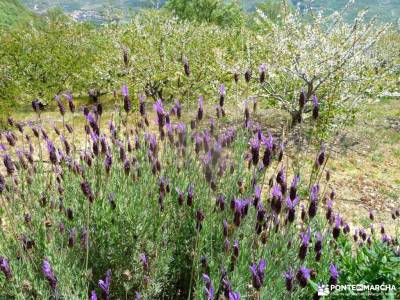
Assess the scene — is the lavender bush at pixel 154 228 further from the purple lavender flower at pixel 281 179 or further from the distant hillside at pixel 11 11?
the distant hillside at pixel 11 11

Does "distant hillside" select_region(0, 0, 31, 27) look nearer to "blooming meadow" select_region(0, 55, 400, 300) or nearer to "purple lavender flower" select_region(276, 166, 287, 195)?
"blooming meadow" select_region(0, 55, 400, 300)

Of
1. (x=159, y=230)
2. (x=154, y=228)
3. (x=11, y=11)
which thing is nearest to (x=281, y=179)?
(x=159, y=230)

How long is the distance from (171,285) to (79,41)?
16.3m

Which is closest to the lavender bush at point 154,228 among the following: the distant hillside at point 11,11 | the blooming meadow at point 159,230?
→ the blooming meadow at point 159,230

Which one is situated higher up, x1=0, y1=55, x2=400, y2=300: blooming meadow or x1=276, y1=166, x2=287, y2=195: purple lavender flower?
x1=276, y1=166, x2=287, y2=195: purple lavender flower

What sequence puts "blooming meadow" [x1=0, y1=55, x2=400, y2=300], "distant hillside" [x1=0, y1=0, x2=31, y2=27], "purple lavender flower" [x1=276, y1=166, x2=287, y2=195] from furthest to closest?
"distant hillside" [x1=0, y1=0, x2=31, y2=27], "blooming meadow" [x1=0, y1=55, x2=400, y2=300], "purple lavender flower" [x1=276, y1=166, x2=287, y2=195]

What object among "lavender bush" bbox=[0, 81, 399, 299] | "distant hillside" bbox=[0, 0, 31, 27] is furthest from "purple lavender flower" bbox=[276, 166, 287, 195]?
"distant hillside" bbox=[0, 0, 31, 27]

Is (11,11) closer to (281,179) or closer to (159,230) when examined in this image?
(159,230)

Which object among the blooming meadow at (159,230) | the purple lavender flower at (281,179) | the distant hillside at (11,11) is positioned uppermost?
the purple lavender flower at (281,179)

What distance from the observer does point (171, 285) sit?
9.52 feet

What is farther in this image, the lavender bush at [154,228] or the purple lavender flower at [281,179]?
the lavender bush at [154,228]

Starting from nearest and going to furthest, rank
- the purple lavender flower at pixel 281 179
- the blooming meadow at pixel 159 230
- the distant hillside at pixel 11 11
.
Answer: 1. the purple lavender flower at pixel 281 179
2. the blooming meadow at pixel 159 230
3. the distant hillside at pixel 11 11

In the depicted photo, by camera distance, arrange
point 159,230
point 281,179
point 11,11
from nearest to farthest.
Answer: point 281,179, point 159,230, point 11,11

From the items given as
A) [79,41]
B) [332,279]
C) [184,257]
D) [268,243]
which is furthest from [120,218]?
[79,41]
